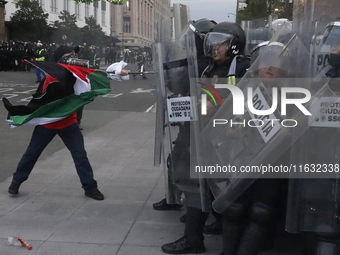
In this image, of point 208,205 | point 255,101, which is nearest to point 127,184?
point 208,205

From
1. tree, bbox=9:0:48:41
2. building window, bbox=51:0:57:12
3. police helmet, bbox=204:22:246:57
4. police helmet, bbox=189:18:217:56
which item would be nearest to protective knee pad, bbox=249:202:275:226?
police helmet, bbox=204:22:246:57

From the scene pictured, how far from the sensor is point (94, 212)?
15.1ft

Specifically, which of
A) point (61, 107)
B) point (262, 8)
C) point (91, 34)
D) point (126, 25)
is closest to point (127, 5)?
point (126, 25)

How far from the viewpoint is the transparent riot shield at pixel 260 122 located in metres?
2.83

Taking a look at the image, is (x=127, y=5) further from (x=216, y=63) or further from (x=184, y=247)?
(x=184, y=247)

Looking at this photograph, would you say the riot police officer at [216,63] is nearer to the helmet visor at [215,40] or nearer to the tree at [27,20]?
the helmet visor at [215,40]

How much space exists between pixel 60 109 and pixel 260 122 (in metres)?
2.57

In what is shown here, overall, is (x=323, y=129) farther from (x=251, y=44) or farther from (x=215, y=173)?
(x=251, y=44)

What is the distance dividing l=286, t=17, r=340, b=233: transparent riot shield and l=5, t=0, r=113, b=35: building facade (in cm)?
3938

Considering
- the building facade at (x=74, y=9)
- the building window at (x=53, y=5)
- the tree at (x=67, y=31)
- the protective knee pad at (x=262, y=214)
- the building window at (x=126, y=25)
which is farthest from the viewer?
the building window at (x=126, y=25)

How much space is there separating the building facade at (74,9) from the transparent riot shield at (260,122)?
38962 mm

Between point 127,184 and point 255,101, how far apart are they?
2918mm

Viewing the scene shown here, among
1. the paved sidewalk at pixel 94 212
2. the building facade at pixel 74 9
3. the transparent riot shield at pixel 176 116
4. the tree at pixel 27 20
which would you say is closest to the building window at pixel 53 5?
Answer: the building facade at pixel 74 9

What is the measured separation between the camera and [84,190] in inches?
208
